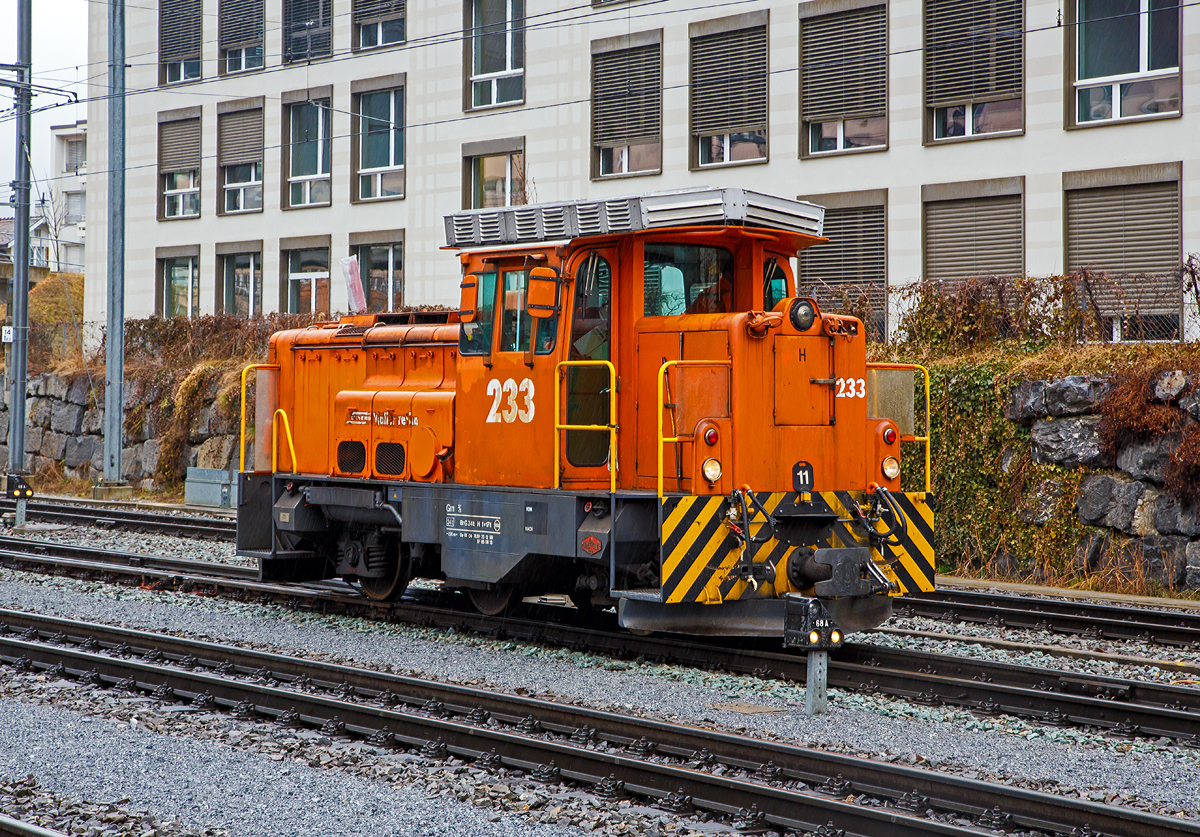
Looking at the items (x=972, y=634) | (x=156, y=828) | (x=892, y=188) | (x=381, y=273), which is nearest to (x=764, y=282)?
(x=972, y=634)

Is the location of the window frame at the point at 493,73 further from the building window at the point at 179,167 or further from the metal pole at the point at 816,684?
the metal pole at the point at 816,684

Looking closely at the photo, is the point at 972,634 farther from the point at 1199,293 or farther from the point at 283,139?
the point at 283,139

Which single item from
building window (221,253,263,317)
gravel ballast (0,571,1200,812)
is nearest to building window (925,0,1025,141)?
gravel ballast (0,571,1200,812)

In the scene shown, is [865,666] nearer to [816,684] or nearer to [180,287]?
[816,684]

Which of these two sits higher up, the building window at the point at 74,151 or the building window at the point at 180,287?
the building window at the point at 74,151

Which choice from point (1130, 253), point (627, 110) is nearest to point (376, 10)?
point (627, 110)

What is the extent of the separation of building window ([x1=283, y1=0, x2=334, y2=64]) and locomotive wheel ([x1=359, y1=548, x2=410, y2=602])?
18.9 meters

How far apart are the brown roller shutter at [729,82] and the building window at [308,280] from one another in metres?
10.0

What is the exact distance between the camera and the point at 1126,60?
17062 millimetres

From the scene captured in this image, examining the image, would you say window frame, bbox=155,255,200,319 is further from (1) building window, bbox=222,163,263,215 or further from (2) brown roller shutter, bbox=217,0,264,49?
(2) brown roller shutter, bbox=217,0,264,49

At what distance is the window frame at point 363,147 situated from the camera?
1000 inches

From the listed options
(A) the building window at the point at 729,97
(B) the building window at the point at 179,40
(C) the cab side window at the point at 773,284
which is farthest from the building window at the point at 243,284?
(C) the cab side window at the point at 773,284

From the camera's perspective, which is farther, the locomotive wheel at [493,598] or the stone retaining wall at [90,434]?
the stone retaining wall at [90,434]

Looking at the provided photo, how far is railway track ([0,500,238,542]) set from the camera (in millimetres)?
16866
